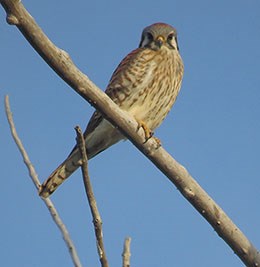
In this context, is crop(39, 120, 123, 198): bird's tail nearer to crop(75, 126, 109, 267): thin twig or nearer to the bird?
the bird

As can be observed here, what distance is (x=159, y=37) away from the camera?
19.8ft

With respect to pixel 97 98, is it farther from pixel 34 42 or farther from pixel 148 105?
pixel 148 105

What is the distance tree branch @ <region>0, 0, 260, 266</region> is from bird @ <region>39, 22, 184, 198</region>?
1999mm

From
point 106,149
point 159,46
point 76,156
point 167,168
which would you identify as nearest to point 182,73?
point 159,46

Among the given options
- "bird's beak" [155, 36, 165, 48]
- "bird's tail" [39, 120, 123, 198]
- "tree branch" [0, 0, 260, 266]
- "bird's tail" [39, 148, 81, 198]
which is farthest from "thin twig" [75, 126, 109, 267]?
"bird's beak" [155, 36, 165, 48]

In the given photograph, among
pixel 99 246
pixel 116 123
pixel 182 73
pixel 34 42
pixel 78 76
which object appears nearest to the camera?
pixel 99 246

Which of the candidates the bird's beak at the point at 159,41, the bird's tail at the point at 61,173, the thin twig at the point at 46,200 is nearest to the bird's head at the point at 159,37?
the bird's beak at the point at 159,41

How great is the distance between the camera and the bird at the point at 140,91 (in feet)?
17.2

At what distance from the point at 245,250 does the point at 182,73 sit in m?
3.36

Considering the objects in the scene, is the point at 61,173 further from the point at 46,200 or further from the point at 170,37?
the point at 46,200

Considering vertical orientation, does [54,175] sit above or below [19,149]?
above

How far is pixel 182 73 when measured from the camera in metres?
5.87

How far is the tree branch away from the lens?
2408 mm

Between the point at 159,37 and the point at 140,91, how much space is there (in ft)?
2.90
